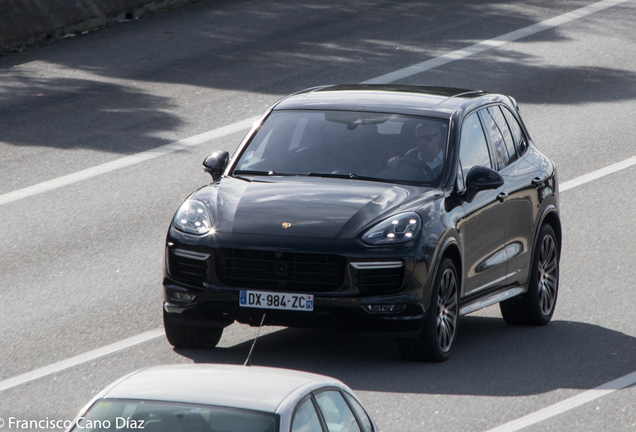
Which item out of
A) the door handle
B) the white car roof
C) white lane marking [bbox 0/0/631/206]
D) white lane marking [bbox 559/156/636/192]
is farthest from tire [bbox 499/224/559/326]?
white lane marking [bbox 0/0/631/206]

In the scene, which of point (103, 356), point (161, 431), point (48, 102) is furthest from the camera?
point (48, 102)

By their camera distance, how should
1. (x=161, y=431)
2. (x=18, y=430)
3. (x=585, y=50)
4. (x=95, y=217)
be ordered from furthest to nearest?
(x=585, y=50)
(x=95, y=217)
(x=18, y=430)
(x=161, y=431)

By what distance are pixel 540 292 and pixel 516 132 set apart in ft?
4.70

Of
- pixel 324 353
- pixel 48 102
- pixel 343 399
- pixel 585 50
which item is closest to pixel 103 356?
pixel 324 353

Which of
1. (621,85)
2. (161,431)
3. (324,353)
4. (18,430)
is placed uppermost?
(161,431)

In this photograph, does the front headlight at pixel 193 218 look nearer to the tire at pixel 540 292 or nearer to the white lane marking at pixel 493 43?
the tire at pixel 540 292

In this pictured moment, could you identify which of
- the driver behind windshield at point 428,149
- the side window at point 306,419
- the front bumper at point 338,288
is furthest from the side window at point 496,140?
the side window at point 306,419

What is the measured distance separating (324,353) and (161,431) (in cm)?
479

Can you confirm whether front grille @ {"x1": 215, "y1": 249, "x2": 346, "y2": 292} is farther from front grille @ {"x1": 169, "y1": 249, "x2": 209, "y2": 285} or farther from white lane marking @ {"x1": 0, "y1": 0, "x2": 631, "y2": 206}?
Result: white lane marking @ {"x1": 0, "y1": 0, "x2": 631, "y2": 206}

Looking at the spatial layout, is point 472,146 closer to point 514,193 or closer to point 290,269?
point 514,193

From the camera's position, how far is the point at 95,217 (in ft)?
42.5

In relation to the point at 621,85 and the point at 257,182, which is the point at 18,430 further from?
the point at 621,85

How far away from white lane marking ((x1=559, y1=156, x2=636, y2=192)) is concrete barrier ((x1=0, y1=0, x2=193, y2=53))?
10048mm

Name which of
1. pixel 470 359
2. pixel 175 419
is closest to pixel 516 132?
pixel 470 359
